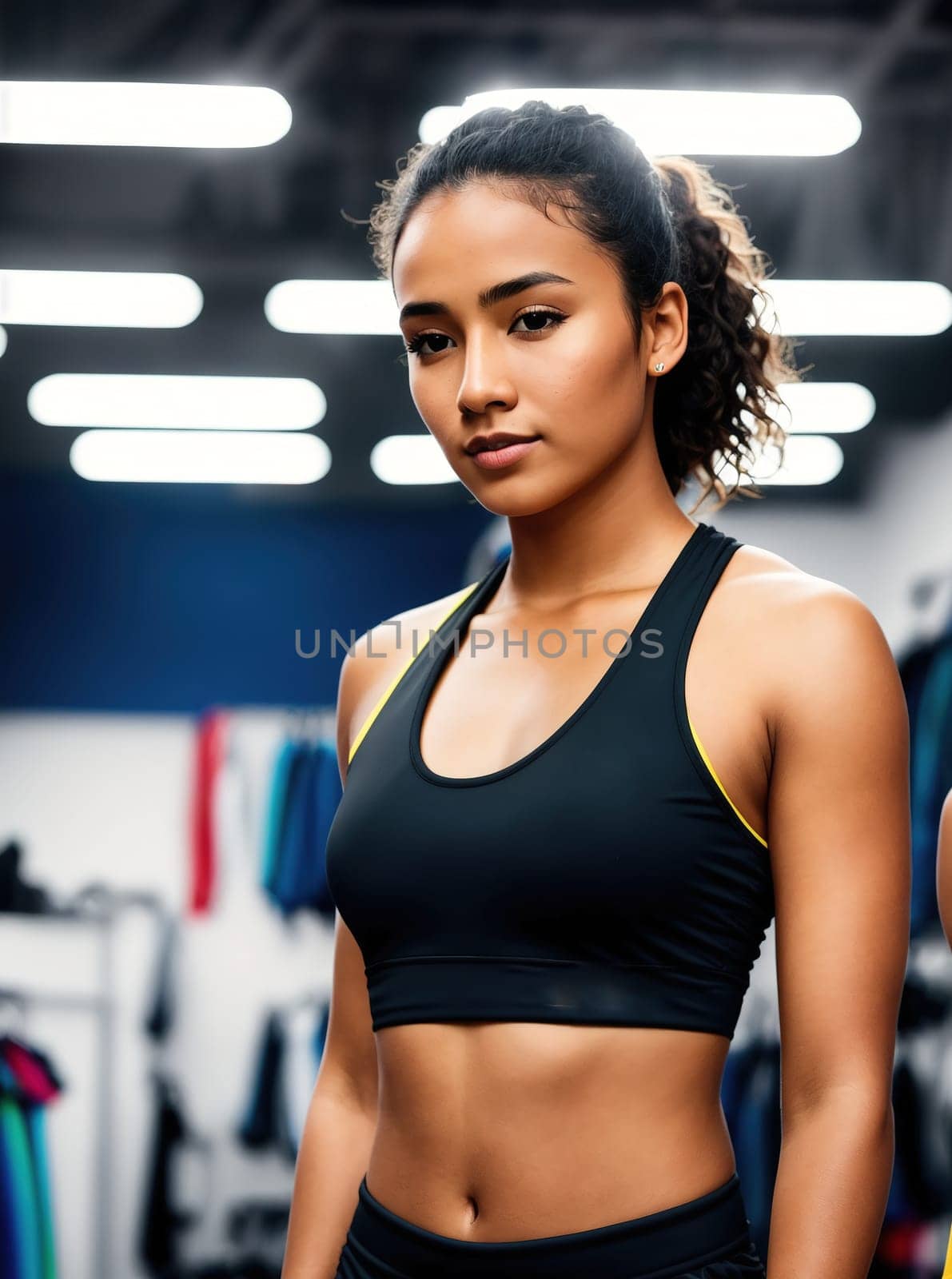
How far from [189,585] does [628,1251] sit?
2.73m

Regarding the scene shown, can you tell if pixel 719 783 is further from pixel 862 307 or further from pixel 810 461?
pixel 810 461

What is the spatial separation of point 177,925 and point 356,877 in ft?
8.02

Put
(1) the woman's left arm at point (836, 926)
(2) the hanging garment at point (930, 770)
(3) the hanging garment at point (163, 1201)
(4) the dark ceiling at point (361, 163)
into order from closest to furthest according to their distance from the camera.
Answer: (1) the woman's left arm at point (836, 926), (4) the dark ceiling at point (361, 163), (2) the hanging garment at point (930, 770), (3) the hanging garment at point (163, 1201)

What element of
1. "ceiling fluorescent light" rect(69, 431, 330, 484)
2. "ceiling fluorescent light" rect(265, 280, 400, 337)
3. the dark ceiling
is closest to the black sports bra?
the dark ceiling

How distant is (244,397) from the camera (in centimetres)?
328

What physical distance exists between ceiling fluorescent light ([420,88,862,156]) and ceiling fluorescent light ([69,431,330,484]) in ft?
3.32

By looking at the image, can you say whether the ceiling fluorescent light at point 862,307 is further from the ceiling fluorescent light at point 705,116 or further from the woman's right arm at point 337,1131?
the woman's right arm at point 337,1131

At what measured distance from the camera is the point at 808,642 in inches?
40.1

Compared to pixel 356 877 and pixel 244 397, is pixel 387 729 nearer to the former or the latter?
pixel 356 877

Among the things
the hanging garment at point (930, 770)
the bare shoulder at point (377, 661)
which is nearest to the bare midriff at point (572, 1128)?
the bare shoulder at point (377, 661)

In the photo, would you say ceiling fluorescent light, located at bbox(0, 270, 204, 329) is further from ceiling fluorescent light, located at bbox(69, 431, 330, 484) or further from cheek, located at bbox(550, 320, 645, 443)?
cheek, located at bbox(550, 320, 645, 443)

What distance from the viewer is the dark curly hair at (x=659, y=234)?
3.73 ft

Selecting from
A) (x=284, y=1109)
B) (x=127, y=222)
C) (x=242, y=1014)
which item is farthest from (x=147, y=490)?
(x=284, y=1109)

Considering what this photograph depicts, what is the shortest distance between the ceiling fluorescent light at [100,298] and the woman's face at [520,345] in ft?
6.54
